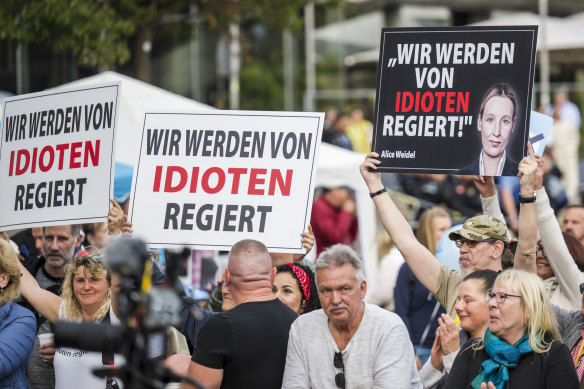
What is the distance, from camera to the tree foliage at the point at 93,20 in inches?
430

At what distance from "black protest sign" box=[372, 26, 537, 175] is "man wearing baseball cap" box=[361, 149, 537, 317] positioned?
0.18 meters

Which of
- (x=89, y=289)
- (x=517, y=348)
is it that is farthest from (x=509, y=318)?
(x=89, y=289)

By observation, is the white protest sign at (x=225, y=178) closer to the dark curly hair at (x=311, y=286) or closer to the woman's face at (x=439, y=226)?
the dark curly hair at (x=311, y=286)

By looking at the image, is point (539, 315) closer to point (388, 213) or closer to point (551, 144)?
point (388, 213)

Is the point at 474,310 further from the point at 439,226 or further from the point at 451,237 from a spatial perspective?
the point at 439,226

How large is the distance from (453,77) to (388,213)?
3.17 feet

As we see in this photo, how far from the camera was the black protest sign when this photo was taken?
21.1 feet

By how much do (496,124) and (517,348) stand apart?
1.65m

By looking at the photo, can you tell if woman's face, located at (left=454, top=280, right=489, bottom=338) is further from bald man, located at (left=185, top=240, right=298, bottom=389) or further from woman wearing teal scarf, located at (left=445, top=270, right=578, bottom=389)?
bald man, located at (left=185, top=240, right=298, bottom=389)

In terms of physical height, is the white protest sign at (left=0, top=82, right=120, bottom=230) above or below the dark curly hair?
above

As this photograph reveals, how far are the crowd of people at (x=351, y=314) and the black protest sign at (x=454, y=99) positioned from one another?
0.64 feet

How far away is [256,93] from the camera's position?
2486 centimetres

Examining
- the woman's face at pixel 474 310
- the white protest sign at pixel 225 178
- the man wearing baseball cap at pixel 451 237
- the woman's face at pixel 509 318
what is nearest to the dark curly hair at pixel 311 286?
the white protest sign at pixel 225 178

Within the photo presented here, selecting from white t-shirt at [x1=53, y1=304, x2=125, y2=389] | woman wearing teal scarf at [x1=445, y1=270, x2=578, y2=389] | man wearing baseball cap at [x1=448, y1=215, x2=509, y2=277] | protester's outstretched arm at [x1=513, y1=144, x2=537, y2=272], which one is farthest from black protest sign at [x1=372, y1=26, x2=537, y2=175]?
white t-shirt at [x1=53, y1=304, x2=125, y2=389]
